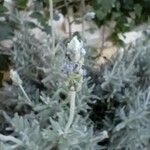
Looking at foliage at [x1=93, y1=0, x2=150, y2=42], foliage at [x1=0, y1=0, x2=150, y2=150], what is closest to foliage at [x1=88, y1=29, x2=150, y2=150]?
foliage at [x1=0, y1=0, x2=150, y2=150]

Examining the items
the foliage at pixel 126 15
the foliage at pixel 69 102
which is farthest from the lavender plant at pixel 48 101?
the foliage at pixel 126 15

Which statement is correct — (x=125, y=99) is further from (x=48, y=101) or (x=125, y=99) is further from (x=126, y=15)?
(x=126, y=15)

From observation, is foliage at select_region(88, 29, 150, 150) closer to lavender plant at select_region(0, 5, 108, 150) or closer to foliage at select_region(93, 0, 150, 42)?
lavender plant at select_region(0, 5, 108, 150)

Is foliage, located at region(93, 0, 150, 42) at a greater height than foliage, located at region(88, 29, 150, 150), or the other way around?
foliage, located at region(93, 0, 150, 42)

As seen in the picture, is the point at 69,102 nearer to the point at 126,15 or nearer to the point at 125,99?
the point at 125,99

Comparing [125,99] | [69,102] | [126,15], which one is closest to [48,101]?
[69,102]

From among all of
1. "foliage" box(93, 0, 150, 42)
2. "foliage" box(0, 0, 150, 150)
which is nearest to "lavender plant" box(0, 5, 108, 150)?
"foliage" box(0, 0, 150, 150)

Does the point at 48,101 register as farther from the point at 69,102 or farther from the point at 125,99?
the point at 125,99

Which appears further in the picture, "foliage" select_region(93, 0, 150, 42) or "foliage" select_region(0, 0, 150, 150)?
"foliage" select_region(93, 0, 150, 42)

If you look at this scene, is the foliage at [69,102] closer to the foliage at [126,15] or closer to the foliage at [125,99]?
the foliage at [125,99]

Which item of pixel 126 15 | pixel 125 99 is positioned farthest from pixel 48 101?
pixel 126 15

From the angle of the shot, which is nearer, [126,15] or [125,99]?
[125,99]

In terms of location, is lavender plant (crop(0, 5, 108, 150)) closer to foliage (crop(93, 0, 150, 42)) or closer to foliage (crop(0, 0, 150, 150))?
foliage (crop(0, 0, 150, 150))
